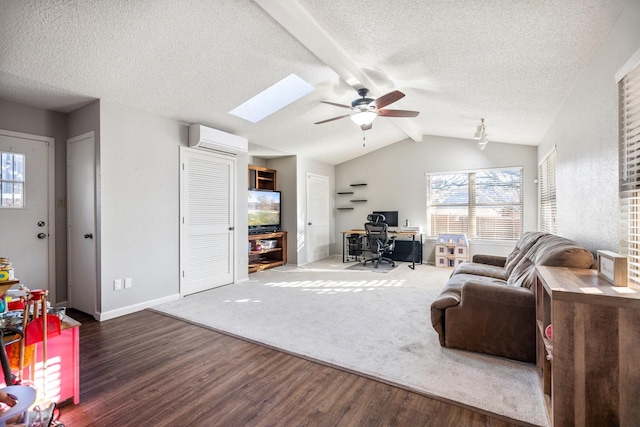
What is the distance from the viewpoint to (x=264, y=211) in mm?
6230

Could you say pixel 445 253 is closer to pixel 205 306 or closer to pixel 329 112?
pixel 329 112

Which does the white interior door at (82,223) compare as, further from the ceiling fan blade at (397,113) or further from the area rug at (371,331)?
the ceiling fan blade at (397,113)

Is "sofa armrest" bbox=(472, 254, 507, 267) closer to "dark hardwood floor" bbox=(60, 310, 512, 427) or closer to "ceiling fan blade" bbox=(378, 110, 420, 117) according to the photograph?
"ceiling fan blade" bbox=(378, 110, 420, 117)

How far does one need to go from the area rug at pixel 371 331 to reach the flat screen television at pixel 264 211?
1241 millimetres

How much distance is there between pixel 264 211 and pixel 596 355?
5.50m

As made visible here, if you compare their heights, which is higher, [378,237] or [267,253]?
[378,237]

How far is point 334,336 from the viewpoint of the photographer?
2789 millimetres

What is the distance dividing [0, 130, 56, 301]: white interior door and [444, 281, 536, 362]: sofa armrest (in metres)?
4.48

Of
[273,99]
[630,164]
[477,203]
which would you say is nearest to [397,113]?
[273,99]

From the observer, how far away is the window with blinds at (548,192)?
4074 millimetres

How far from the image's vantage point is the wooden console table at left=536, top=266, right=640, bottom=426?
1271 mm

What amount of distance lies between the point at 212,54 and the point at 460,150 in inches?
207

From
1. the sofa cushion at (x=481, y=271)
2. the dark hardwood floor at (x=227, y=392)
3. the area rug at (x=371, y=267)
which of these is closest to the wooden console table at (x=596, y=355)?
the dark hardwood floor at (x=227, y=392)

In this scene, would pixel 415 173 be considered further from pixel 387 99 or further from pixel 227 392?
pixel 227 392
